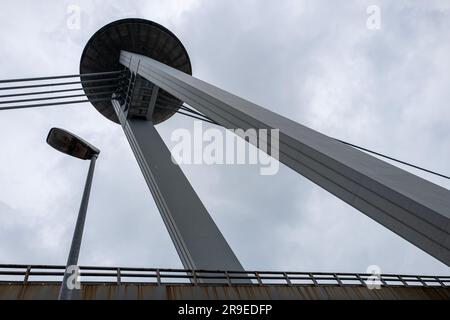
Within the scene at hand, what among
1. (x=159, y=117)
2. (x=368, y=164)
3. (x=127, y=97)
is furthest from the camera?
(x=159, y=117)

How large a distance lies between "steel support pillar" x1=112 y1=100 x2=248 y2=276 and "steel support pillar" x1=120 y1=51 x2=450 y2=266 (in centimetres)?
593

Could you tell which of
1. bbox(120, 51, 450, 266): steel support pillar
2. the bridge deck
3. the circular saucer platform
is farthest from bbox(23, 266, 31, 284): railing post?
the circular saucer platform

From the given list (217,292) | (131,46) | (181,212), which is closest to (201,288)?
(217,292)

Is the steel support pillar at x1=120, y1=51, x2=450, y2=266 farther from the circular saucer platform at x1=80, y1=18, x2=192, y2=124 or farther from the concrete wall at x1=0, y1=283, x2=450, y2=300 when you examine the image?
the circular saucer platform at x1=80, y1=18, x2=192, y2=124

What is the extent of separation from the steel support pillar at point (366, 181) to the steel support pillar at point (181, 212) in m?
5.93

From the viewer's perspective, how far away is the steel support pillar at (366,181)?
7.70 metres

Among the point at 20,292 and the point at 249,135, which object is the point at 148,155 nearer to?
the point at 249,135

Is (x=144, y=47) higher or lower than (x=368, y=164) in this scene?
higher

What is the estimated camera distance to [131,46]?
113 ft

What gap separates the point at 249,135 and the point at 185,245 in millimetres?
6570

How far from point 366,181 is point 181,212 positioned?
40.0ft

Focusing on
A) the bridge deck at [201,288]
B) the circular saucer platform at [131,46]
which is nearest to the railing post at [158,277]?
the bridge deck at [201,288]
